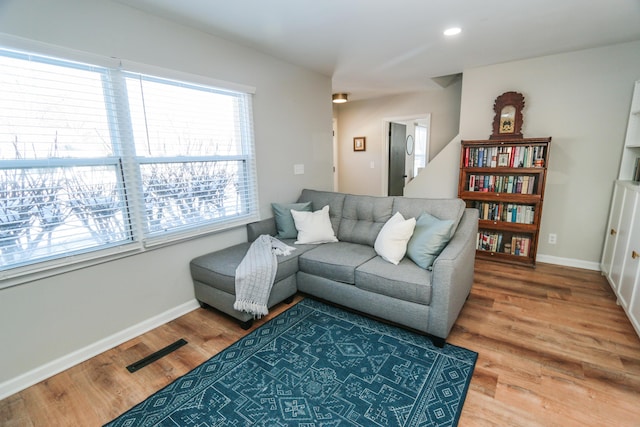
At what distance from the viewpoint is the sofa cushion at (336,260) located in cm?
242

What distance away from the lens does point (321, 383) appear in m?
1.77

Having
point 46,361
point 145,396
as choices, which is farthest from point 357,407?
point 46,361

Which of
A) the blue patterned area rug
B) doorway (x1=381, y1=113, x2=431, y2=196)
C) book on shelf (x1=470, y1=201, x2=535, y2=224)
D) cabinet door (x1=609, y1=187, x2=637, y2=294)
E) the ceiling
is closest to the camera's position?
the blue patterned area rug

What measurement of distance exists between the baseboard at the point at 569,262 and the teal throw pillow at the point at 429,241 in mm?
2095

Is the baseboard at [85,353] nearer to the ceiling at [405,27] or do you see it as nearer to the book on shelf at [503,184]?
the ceiling at [405,27]

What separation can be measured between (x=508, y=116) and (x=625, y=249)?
69.8 inches

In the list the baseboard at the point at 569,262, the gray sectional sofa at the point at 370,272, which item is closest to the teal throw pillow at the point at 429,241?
the gray sectional sofa at the point at 370,272

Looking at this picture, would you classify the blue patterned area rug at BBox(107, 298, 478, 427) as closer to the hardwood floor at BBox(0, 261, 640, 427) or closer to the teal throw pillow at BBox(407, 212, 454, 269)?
the hardwood floor at BBox(0, 261, 640, 427)

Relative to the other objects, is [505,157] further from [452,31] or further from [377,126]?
[377,126]

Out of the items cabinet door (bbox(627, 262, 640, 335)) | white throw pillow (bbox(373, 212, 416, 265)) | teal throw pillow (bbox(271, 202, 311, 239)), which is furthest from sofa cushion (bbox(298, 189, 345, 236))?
cabinet door (bbox(627, 262, 640, 335))

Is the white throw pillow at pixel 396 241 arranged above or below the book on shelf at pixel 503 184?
below

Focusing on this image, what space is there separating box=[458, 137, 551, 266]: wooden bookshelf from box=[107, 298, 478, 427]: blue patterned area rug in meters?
2.03

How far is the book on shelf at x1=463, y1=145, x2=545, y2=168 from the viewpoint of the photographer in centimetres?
326

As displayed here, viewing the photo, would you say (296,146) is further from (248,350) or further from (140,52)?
(248,350)
